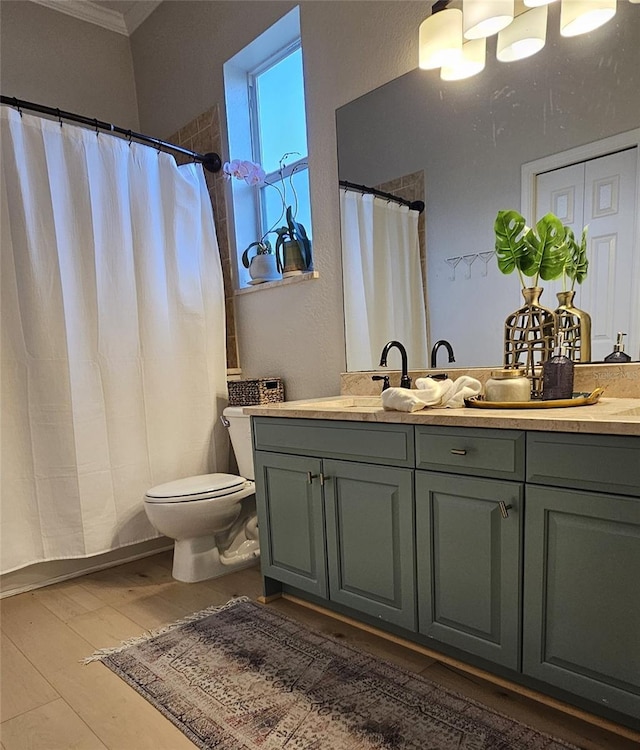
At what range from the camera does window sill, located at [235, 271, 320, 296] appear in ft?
7.59

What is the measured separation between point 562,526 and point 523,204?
1057 millimetres

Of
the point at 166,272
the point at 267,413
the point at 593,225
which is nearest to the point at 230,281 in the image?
the point at 166,272

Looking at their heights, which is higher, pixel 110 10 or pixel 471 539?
pixel 110 10

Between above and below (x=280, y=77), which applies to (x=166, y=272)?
below

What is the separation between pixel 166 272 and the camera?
2479 mm

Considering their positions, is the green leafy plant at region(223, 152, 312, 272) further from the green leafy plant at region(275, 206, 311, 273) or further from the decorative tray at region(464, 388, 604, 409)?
the decorative tray at region(464, 388, 604, 409)

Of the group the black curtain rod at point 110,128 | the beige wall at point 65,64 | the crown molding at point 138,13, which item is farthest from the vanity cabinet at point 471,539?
the crown molding at point 138,13

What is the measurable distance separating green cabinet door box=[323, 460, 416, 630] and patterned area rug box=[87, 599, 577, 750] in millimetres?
174

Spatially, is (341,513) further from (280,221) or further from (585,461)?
(280,221)

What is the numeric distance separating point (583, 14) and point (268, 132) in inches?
66.4

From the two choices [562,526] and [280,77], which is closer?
[562,526]

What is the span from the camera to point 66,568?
2348 millimetres

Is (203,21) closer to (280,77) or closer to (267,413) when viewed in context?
(280,77)

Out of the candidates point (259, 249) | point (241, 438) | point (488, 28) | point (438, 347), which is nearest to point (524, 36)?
point (488, 28)
